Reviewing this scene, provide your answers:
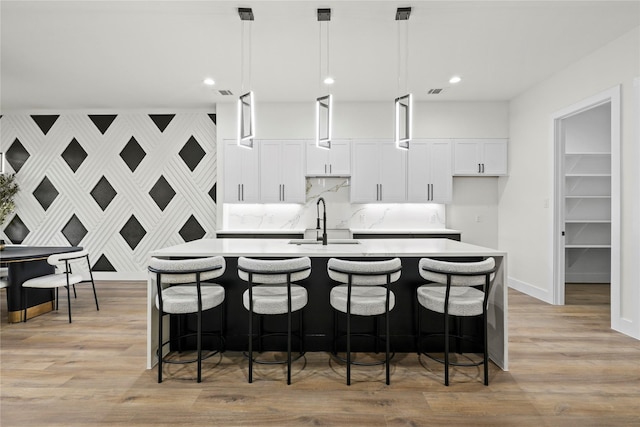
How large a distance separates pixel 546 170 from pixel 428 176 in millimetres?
1580

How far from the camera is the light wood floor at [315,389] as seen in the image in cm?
203

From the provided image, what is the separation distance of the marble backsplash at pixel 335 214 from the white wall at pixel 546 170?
113 centimetres

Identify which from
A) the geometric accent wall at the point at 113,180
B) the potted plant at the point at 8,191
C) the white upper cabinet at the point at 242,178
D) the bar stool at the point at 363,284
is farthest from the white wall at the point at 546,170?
the potted plant at the point at 8,191

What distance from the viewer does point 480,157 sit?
5520 mm

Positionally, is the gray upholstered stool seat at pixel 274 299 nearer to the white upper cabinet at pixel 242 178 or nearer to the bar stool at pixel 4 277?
the white upper cabinet at pixel 242 178

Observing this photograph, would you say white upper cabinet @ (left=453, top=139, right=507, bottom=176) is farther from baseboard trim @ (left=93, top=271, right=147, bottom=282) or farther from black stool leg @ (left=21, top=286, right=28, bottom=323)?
black stool leg @ (left=21, top=286, right=28, bottom=323)

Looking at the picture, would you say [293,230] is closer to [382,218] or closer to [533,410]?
[382,218]

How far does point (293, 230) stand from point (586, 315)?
12.9 ft

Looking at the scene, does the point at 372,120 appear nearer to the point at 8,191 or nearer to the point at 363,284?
the point at 363,284

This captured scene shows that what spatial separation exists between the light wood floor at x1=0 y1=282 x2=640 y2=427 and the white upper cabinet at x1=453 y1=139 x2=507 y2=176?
2889mm

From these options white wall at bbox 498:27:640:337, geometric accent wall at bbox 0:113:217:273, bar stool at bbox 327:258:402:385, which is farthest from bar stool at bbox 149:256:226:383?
white wall at bbox 498:27:640:337

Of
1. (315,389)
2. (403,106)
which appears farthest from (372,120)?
(315,389)

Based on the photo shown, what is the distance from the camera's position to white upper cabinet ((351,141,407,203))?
5.48 m

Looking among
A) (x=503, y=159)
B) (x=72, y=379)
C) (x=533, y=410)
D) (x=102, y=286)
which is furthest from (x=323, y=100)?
(x=102, y=286)
